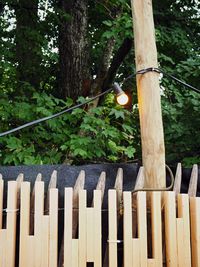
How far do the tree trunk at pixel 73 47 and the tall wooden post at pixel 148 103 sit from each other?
283 centimetres

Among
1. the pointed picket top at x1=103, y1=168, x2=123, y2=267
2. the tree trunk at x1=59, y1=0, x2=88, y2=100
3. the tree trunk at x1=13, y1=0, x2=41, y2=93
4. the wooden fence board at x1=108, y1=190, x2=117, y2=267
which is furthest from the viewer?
the tree trunk at x1=59, y1=0, x2=88, y2=100

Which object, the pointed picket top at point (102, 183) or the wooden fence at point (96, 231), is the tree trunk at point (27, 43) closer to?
the pointed picket top at point (102, 183)

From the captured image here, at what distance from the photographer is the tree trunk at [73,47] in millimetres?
5039

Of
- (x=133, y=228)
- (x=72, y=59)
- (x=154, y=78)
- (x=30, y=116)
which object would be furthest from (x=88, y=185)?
(x=72, y=59)

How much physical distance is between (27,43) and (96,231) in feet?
10.7

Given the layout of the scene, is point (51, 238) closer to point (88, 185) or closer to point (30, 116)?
point (88, 185)

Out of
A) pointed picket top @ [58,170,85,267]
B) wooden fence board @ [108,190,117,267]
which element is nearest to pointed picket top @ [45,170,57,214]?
pointed picket top @ [58,170,85,267]

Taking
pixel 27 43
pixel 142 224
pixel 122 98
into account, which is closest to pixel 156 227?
pixel 142 224

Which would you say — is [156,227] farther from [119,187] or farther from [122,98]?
[122,98]

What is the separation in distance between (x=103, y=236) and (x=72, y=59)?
3.42 metres

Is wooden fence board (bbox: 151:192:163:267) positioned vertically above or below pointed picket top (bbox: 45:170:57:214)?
below

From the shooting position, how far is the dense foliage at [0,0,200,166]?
3.77m

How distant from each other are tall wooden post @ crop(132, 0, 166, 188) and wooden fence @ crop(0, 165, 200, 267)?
16 centimetres

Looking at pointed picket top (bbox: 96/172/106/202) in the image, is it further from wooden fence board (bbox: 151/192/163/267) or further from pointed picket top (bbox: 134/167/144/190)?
wooden fence board (bbox: 151/192/163/267)
